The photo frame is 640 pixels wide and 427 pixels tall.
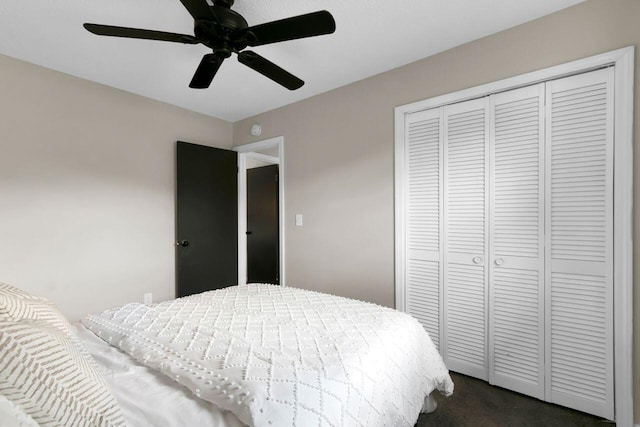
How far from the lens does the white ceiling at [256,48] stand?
5.95 ft

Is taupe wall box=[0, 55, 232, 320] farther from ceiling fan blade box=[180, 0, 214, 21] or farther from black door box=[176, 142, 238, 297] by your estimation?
ceiling fan blade box=[180, 0, 214, 21]

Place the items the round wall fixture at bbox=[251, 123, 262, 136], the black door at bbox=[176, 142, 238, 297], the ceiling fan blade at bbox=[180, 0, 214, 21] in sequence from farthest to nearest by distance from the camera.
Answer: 1. the round wall fixture at bbox=[251, 123, 262, 136]
2. the black door at bbox=[176, 142, 238, 297]
3. the ceiling fan blade at bbox=[180, 0, 214, 21]

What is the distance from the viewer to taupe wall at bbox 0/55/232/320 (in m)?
2.37

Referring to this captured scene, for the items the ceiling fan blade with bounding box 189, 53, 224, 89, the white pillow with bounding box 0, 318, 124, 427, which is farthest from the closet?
the white pillow with bounding box 0, 318, 124, 427

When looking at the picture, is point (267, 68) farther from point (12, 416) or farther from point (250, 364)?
point (12, 416)

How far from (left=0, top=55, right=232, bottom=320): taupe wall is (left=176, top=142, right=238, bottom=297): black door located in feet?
0.42

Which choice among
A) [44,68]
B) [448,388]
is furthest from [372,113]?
[44,68]

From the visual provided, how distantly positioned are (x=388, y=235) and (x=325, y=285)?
0.88 m

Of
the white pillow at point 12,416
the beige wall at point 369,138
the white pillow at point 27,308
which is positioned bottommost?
the white pillow at point 12,416

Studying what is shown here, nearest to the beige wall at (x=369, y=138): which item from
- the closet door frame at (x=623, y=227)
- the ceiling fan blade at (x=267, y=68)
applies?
the closet door frame at (x=623, y=227)

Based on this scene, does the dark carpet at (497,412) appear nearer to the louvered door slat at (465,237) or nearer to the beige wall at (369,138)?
the louvered door slat at (465,237)

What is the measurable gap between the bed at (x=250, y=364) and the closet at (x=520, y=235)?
0.74m

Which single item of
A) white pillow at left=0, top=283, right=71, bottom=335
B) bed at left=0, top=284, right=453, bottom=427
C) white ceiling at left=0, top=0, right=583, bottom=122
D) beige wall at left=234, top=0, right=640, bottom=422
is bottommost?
bed at left=0, top=284, right=453, bottom=427

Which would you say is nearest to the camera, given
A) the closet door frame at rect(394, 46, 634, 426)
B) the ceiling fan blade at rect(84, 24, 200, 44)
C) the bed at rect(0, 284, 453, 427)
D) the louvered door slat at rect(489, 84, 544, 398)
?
the bed at rect(0, 284, 453, 427)
